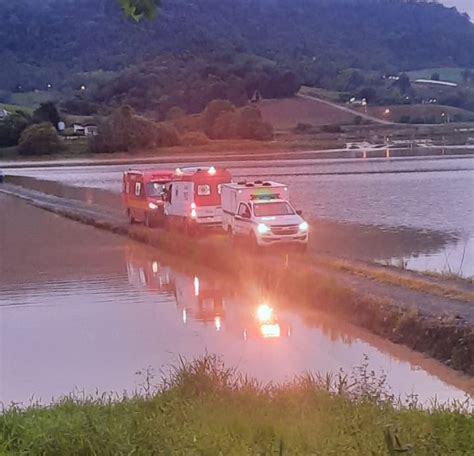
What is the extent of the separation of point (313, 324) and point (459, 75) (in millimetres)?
120762

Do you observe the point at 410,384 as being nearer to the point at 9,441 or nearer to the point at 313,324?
the point at 313,324

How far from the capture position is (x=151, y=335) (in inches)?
625

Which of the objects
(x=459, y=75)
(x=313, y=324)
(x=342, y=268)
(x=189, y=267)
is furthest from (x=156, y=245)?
(x=459, y=75)

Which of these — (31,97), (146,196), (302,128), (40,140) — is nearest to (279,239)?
(146,196)

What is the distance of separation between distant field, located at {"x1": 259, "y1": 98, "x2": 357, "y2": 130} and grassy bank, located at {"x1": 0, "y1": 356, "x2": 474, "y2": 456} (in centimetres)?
9774

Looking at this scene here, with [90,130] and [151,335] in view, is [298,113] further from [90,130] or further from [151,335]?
[151,335]

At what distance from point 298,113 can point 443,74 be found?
3492 centimetres

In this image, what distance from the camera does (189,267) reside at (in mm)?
24516

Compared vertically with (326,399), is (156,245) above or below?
below

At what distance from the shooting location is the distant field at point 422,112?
371 ft

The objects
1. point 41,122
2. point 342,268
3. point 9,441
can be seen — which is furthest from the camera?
point 41,122

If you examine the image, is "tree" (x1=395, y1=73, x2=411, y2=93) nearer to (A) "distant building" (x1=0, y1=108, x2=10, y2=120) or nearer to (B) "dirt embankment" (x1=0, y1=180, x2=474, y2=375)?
(A) "distant building" (x1=0, y1=108, x2=10, y2=120)

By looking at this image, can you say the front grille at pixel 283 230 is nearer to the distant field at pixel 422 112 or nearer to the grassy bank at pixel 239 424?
the grassy bank at pixel 239 424

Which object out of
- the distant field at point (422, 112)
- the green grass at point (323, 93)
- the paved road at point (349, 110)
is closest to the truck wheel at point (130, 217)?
the paved road at point (349, 110)
